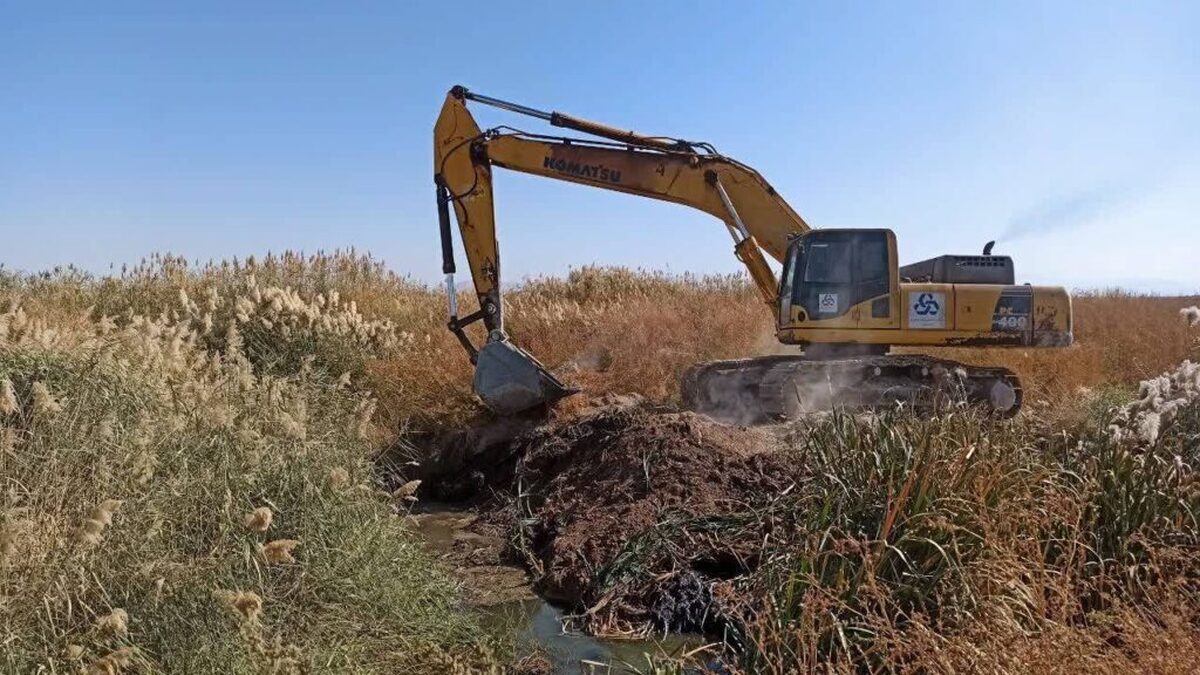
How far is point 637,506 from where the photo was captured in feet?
24.2

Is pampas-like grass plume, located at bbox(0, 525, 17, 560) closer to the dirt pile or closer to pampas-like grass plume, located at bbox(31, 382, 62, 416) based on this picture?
pampas-like grass plume, located at bbox(31, 382, 62, 416)

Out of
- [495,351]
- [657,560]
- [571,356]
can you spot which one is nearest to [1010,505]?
[657,560]

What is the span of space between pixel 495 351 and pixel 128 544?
6.23 metres

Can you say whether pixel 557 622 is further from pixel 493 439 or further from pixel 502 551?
pixel 493 439

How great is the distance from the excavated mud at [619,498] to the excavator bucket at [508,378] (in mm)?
342

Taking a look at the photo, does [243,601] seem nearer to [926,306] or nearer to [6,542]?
[6,542]

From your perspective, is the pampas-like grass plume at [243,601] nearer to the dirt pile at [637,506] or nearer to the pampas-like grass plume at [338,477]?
the pampas-like grass plume at [338,477]

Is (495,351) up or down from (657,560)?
up

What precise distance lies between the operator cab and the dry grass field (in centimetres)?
421

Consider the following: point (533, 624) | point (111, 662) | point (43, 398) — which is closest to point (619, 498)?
point (533, 624)

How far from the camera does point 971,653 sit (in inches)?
141

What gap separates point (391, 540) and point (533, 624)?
1.22m

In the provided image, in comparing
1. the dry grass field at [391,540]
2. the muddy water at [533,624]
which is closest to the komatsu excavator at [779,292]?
the muddy water at [533,624]

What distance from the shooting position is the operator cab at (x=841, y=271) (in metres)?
10.4
